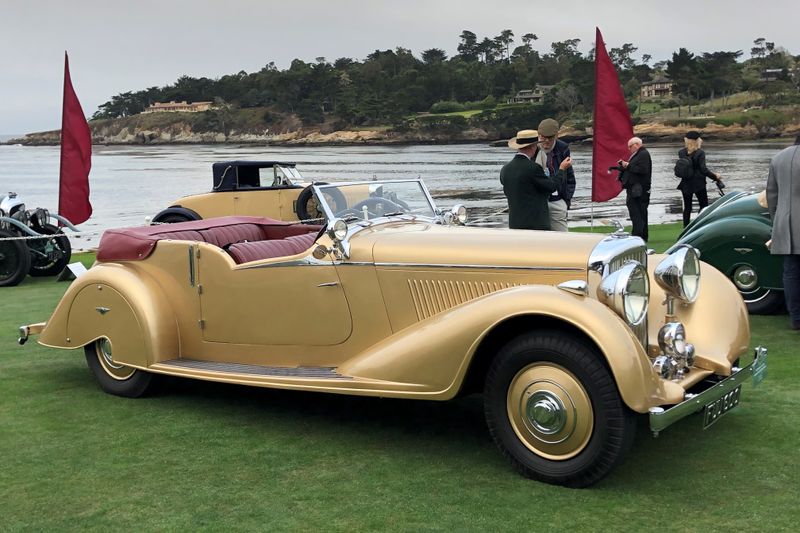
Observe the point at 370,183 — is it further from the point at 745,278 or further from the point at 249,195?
the point at 249,195

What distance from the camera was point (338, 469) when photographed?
13.5ft

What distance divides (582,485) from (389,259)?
1.56 metres

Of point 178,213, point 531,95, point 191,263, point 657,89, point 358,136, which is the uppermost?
point 531,95

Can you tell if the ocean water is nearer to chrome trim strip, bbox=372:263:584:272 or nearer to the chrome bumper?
chrome trim strip, bbox=372:263:584:272

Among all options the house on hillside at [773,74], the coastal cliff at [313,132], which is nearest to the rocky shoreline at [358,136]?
the coastal cliff at [313,132]

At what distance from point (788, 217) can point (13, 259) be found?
931 centimetres

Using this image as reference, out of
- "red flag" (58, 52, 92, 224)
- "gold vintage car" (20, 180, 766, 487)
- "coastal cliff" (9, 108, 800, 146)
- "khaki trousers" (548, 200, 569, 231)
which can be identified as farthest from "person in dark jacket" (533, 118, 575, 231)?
"coastal cliff" (9, 108, 800, 146)

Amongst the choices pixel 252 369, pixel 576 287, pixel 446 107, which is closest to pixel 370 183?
pixel 252 369

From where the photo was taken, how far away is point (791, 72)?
366 feet

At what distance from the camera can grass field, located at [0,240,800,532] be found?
3.52 metres

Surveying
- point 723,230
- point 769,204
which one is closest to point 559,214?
point 723,230

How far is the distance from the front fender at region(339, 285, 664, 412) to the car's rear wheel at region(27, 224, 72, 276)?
866cm

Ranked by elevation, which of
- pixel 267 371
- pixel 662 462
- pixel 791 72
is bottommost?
pixel 662 462

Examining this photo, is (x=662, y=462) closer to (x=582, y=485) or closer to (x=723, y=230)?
(x=582, y=485)
